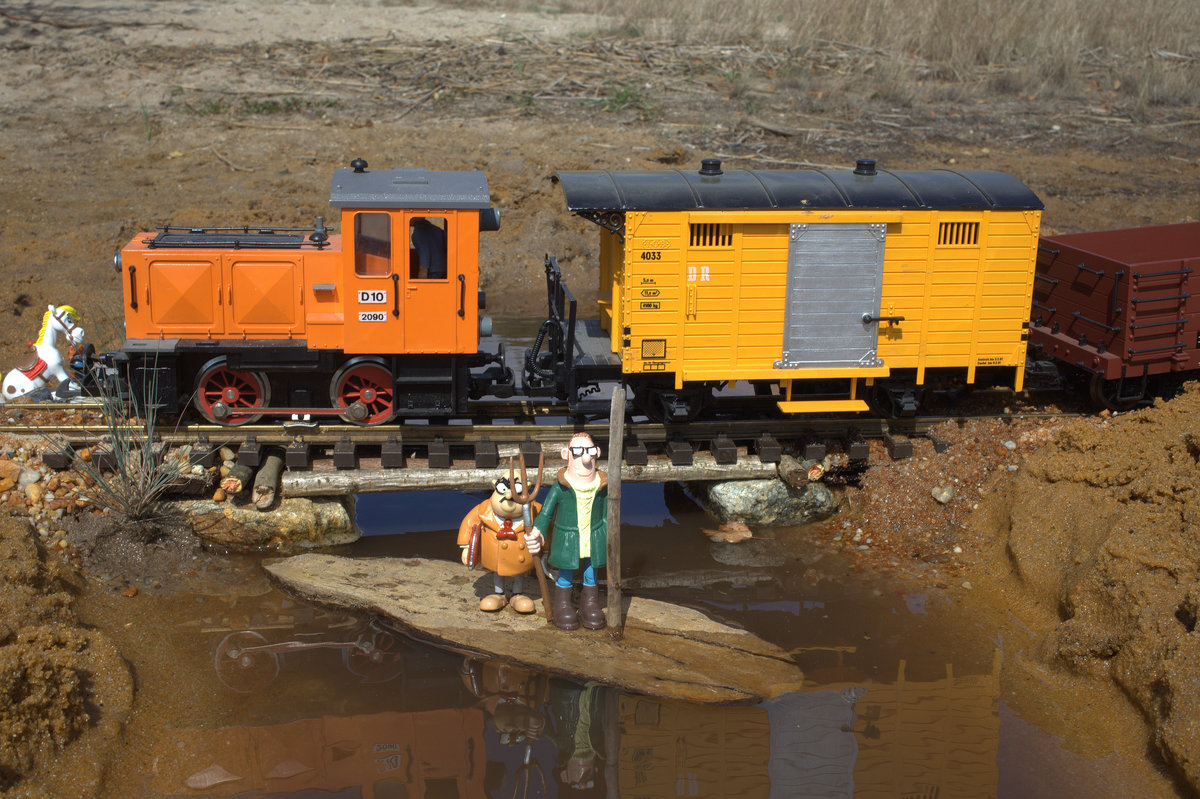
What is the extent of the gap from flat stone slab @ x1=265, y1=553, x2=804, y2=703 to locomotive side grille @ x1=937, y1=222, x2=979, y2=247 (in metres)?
4.68

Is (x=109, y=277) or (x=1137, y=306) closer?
(x=1137, y=306)

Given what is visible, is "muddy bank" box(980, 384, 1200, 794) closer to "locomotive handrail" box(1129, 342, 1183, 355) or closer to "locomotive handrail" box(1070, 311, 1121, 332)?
"locomotive handrail" box(1129, 342, 1183, 355)

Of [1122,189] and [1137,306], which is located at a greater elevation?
[1122,189]

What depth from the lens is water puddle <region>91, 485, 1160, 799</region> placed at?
299 inches

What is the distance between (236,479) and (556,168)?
431 inches

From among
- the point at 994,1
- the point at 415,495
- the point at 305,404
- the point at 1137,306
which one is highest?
the point at 994,1

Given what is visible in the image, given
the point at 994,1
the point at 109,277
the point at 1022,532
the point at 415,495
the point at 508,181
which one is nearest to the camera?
the point at 1022,532

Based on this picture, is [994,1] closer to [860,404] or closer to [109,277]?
[860,404]

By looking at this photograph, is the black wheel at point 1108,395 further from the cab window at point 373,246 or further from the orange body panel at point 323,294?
the cab window at point 373,246

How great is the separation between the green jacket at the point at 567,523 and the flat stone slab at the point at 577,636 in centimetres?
69

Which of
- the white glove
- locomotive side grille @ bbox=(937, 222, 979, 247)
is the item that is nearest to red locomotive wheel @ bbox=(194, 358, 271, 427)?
the white glove

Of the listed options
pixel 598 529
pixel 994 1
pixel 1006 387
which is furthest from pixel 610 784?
pixel 994 1

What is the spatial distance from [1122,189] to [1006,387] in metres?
10.3

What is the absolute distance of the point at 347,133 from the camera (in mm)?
20766
